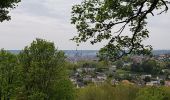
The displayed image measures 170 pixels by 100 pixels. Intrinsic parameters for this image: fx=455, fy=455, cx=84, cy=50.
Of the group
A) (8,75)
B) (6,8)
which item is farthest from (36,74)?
(6,8)

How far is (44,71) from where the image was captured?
4631 cm

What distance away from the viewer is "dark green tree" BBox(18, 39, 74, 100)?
152 ft

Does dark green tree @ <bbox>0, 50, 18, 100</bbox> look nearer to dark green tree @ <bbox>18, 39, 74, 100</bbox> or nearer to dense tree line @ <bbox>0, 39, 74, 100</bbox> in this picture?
dense tree line @ <bbox>0, 39, 74, 100</bbox>

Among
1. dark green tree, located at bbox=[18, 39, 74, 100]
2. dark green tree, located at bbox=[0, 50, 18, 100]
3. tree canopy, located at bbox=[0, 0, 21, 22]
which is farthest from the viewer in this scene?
dark green tree, located at bbox=[0, 50, 18, 100]

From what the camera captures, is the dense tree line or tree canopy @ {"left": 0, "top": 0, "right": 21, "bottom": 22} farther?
the dense tree line

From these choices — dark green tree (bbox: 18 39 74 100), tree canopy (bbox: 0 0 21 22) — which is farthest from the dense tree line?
tree canopy (bbox: 0 0 21 22)

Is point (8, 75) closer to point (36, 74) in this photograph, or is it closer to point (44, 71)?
point (36, 74)

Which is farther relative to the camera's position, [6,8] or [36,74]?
[36,74]

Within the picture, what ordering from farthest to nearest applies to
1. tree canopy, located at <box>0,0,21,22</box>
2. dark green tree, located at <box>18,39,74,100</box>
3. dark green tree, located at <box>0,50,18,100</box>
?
1. dark green tree, located at <box>0,50,18,100</box>
2. dark green tree, located at <box>18,39,74,100</box>
3. tree canopy, located at <box>0,0,21,22</box>

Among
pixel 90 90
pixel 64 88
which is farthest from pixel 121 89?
pixel 64 88

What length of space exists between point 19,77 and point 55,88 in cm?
394

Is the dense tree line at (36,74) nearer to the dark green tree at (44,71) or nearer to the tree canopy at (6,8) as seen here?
the dark green tree at (44,71)

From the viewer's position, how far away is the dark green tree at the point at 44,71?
4638cm

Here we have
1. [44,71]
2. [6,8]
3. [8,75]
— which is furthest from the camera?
[8,75]
